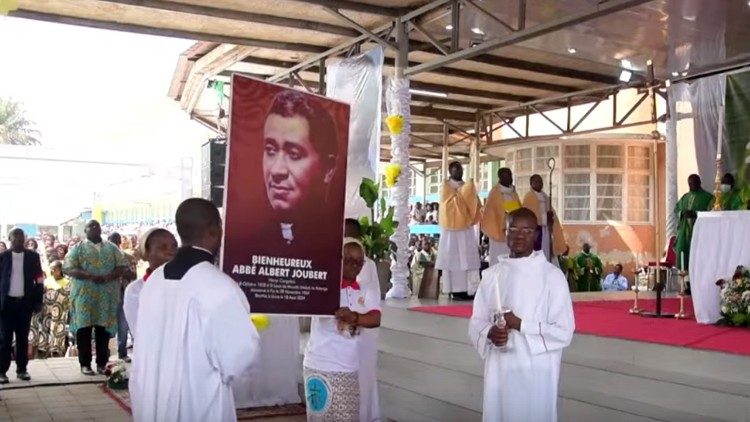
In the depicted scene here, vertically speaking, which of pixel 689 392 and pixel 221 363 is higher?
pixel 221 363

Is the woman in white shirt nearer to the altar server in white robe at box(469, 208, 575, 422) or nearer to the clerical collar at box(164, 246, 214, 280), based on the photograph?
the altar server in white robe at box(469, 208, 575, 422)

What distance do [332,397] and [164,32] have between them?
26.6 ft

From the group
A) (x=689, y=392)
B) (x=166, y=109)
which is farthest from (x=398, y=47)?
(x=166, y=109)

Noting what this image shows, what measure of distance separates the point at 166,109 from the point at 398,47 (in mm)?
59985

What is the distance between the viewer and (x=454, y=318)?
22.9ft

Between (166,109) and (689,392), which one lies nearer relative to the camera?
(689,392)

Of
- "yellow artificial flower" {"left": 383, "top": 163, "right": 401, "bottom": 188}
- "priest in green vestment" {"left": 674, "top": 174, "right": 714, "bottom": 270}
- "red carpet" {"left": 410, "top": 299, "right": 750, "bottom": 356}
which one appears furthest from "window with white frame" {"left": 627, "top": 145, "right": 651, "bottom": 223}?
"red carpet" {"left": 410, "top": 299, "right": 750, "bottom": 356}

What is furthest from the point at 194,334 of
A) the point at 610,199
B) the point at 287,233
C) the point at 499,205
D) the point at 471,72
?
the point at 610,199

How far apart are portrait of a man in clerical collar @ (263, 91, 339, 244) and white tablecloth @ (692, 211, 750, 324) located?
4.20m

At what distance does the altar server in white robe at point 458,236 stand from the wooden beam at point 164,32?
3755mm

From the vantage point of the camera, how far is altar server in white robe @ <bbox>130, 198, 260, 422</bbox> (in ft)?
9.11

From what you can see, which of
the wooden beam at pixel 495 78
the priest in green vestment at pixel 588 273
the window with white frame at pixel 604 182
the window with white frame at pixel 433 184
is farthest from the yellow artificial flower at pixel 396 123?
the window with white frame at pixel 433 184

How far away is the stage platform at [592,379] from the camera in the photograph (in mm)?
4582

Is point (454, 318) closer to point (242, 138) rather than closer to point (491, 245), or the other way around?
point (491, 245)
